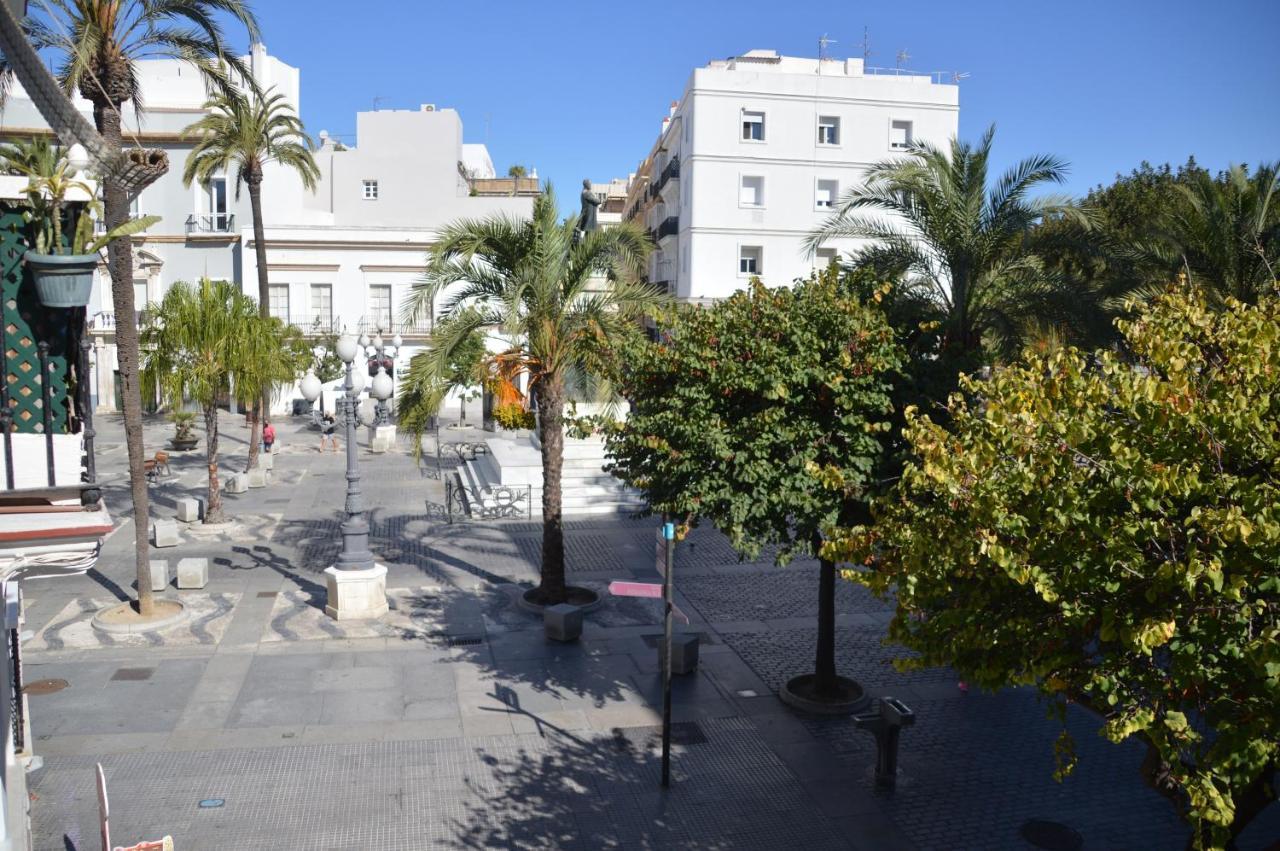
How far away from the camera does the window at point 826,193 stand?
125 ft

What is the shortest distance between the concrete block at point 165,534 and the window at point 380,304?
79.6 ft

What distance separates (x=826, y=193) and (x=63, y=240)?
114ft

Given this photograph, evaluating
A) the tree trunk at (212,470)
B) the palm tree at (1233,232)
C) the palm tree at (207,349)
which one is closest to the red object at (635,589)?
the palm tree at (1233,232)

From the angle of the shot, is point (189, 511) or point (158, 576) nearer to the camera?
point (158, 576)

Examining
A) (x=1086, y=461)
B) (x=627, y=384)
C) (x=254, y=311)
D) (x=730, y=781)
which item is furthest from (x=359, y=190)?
(x=1086, y=461)

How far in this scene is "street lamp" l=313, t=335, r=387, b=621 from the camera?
14398 millimetres

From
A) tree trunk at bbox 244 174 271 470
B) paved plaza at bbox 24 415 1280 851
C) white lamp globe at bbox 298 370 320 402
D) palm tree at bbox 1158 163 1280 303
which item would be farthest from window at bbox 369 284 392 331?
palm tree at bbox 1158 163 1280 303

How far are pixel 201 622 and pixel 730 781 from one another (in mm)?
8481

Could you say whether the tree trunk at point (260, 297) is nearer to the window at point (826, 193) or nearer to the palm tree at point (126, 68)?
the palm tree at point (126, 68)

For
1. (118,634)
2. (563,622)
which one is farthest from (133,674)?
(563,622)

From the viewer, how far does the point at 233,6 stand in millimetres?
14156

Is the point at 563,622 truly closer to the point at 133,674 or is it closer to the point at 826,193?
the point at 133,674

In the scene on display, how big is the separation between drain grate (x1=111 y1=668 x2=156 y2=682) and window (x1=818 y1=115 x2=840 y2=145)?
31.6 m

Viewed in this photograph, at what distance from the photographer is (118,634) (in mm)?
13547
